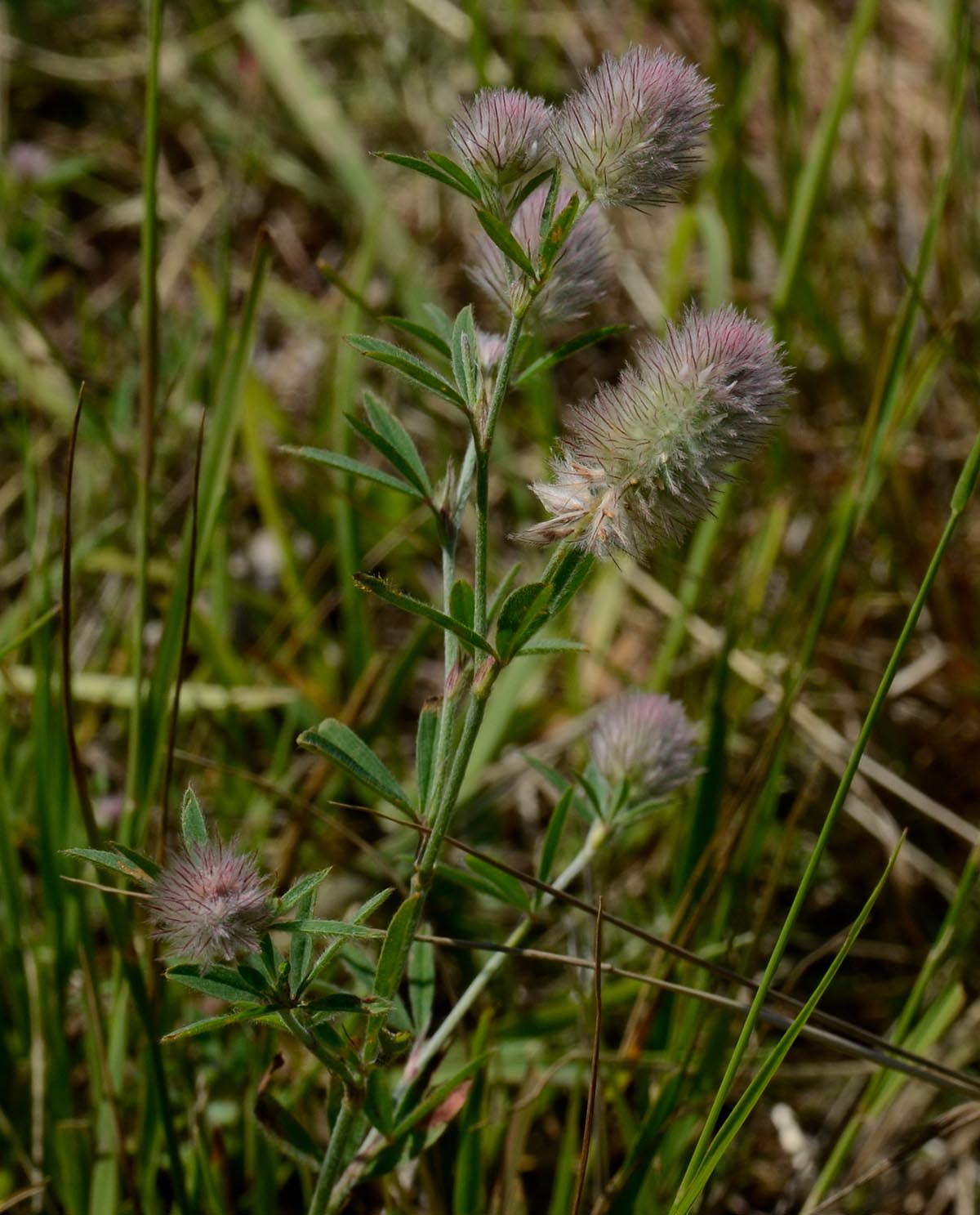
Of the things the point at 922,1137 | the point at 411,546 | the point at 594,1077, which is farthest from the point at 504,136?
the point at 411,546

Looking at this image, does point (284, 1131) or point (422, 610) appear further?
point (284, 1131)

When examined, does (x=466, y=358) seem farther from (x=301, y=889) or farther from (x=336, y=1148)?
(x=336, y=1148)

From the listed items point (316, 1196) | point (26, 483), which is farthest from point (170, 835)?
point (316, 1196)

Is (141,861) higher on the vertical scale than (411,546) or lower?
lower

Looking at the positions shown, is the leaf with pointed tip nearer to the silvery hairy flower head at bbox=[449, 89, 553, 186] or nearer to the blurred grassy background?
the silvery hairy flower head at bbox=[449, 89, 553, 186]

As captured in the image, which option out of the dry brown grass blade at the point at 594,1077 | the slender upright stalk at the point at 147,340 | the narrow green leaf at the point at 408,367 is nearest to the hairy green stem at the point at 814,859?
the dry brown grass blade at the point at 594,1077

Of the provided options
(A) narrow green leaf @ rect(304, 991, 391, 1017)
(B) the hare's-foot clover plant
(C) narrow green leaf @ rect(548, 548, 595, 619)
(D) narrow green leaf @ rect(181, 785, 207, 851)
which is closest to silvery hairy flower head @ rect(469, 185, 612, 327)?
(B) the hare's-foot clover plant

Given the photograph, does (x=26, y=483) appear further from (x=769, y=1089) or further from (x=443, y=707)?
(x=769, y=1089)
